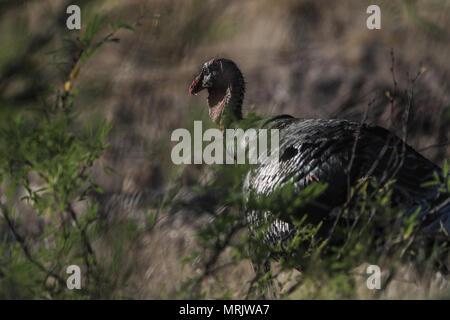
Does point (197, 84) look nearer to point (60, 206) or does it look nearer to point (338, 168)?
point (338, 168)

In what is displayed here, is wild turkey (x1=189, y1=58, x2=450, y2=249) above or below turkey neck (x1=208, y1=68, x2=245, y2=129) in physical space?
below

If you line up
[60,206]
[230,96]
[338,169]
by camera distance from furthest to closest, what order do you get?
[230,96] → [338,169] → [60,206]

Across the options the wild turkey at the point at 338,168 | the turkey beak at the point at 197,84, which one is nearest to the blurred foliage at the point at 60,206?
the wild turkey at the point at 338,168

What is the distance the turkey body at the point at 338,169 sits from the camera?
2072 millimetres

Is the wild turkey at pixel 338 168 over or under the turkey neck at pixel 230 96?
under

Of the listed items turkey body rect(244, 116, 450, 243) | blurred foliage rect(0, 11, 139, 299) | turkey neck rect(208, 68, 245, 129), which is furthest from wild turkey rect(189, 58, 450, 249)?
turkey neck rect(208, 68, 245, 129)

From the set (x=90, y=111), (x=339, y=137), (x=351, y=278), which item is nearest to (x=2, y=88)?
(x=90, y=111)

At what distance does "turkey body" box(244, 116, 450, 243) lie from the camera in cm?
207

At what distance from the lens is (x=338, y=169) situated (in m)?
2.17

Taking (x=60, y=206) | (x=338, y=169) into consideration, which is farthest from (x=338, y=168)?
(x=60, y=206)

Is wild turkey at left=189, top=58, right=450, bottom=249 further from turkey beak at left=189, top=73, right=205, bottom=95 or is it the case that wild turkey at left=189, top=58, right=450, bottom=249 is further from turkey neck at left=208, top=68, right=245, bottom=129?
turkey beak at left=189, top=73, right=205, bottom=95

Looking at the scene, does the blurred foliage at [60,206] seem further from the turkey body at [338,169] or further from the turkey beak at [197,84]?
the turkey beak at [197,84]

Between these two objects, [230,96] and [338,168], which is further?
[230,96]

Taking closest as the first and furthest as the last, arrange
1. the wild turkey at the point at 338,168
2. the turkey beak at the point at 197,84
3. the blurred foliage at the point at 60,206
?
1. the blurred foliage at the point at 60,206
2. the wild turkey at the point at 338,168
3. the turkey beak at the point at 197,84
